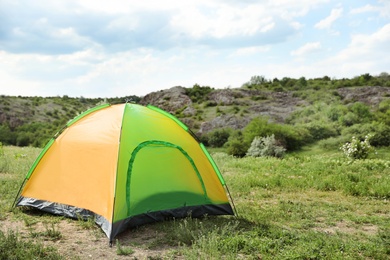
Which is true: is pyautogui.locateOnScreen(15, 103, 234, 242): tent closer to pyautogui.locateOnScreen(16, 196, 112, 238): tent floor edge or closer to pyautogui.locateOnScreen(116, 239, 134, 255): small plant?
pyautogui.locateOnScreen(16, 196, 112, 238): tent floor edge

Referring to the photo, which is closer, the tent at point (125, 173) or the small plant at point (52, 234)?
the small plant at point (52, 234)

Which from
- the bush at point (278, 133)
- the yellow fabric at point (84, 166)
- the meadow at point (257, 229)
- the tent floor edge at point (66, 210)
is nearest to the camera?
the meadow at point (257, 229)

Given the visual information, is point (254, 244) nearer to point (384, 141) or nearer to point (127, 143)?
point (127, 143)

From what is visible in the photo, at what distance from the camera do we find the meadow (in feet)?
17.2

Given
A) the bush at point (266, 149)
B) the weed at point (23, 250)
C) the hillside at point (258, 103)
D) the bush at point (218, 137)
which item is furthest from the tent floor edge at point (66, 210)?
the bush at point (218, 137)

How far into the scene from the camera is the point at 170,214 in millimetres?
6742

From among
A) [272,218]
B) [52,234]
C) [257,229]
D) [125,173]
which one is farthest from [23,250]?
[272,218]

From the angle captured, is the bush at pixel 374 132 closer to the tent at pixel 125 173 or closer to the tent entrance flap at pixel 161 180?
the tent at pixel 125 173

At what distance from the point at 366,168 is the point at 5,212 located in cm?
954

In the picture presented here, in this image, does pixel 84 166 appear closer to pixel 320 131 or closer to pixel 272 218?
pixel 272 218

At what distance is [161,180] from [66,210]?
1872 millimetres

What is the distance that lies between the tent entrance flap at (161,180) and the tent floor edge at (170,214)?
74 millimetres

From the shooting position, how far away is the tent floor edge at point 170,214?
19.9 feet

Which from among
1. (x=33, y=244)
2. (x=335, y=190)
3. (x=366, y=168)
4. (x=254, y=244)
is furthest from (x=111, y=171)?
(x=366, y=168)
